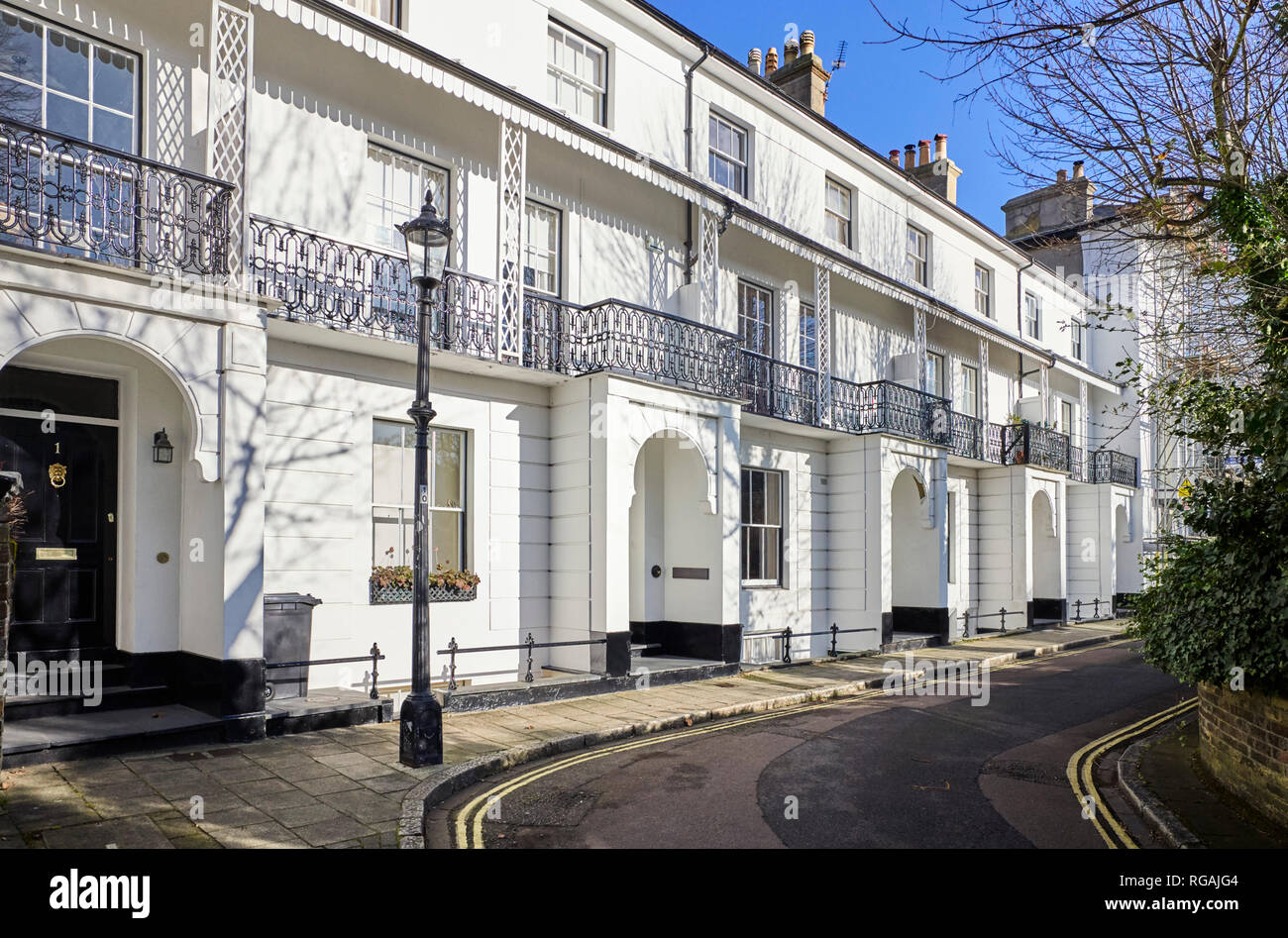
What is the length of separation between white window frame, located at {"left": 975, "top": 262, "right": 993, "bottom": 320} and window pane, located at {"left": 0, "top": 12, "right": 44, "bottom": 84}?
69.0 ft

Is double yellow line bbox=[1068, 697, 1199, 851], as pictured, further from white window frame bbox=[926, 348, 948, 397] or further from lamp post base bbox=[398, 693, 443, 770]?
white window frame bbox=[926, 348, 948, 397]

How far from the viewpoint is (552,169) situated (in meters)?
12.6

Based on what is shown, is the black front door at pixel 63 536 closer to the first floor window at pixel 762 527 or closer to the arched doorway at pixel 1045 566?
the first floor window at pixel 762 527

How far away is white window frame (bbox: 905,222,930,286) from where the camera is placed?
20531 mm

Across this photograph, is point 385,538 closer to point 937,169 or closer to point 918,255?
point 918,255

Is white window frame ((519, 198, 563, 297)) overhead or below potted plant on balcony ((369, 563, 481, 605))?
overhead

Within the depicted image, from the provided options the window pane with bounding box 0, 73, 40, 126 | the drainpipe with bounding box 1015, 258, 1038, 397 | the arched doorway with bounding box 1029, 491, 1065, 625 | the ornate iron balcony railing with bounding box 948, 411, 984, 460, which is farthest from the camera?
the drainpipe with bounding box 1015, 258, 1038, 397

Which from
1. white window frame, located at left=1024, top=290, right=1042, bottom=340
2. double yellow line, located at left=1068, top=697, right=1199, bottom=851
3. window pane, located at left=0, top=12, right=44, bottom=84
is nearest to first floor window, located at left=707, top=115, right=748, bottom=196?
window pane, located at left=0, top=12, right=44, bottom=84

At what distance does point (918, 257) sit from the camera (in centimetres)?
2103

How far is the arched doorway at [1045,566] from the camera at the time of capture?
24.8 meters

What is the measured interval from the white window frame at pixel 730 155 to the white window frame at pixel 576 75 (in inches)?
99.1

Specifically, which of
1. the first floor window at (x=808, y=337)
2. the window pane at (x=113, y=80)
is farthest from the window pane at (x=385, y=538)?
the first floor window at (x=808, y=337)

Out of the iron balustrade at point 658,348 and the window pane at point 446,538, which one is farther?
the iron balustrade at point 658,348
